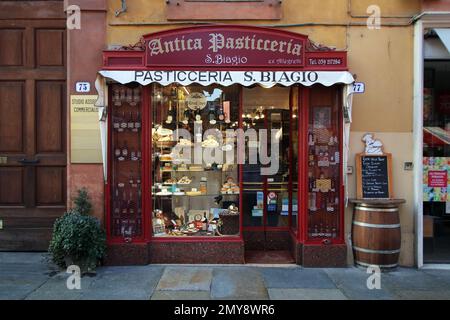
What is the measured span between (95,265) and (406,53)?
17.7 ft

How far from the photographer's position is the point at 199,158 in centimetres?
738

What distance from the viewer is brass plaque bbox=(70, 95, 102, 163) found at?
6.91 meters

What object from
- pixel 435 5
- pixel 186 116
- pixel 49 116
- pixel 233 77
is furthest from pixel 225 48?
pixel 435 5

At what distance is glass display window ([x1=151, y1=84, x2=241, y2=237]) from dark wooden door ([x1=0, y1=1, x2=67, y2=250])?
152 centimetres

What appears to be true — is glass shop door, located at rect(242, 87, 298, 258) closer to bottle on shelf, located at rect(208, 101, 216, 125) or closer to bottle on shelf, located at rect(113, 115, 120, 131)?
bottle on shelf, located at rect(208, 101, 216, 125)

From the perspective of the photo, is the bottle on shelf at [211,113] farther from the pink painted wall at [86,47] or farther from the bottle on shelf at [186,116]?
the pink painted wall at [86,47]

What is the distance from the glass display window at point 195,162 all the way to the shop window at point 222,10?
1.00 m

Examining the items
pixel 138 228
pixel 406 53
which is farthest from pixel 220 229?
pixel 406 53

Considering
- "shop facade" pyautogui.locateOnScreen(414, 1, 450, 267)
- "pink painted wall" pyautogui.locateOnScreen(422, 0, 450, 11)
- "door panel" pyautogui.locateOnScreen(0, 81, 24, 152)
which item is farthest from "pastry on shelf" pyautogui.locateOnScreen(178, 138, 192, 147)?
"pink painted wall" pyautogui.locateOnScreen(422, 0, 450, 11)

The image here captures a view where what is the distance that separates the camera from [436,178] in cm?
723

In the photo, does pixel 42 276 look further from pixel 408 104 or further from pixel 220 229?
pixel 408 104

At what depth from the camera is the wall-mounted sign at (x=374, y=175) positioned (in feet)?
22.8

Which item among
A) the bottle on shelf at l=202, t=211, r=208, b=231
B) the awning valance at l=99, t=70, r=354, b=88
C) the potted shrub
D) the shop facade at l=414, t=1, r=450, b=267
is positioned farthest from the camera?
the bottle on shelf at l=202, t=211, r=208, b=231

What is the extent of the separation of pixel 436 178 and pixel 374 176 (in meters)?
1.07
